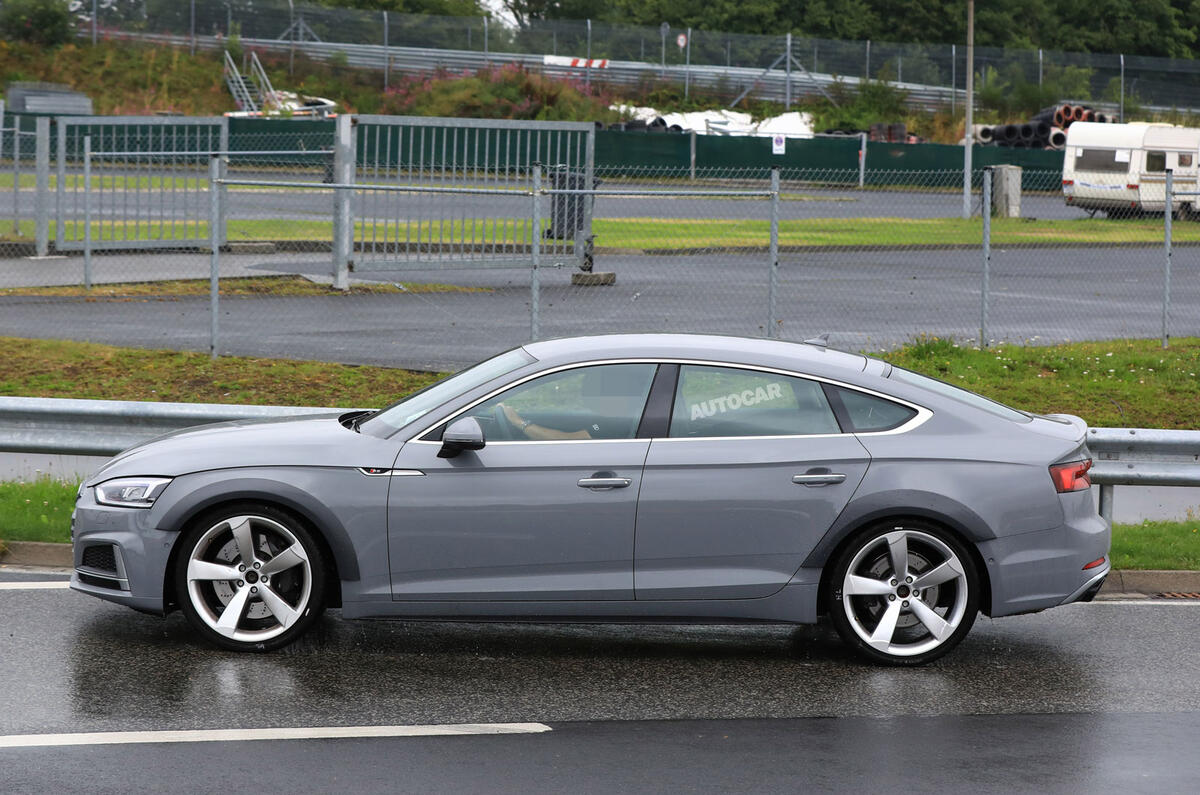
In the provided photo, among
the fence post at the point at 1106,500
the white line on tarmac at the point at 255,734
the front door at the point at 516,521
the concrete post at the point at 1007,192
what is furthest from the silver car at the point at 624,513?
the concrete post at the point at 1007,192

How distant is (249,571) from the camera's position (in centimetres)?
643

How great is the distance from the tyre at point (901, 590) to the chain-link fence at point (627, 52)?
165ft

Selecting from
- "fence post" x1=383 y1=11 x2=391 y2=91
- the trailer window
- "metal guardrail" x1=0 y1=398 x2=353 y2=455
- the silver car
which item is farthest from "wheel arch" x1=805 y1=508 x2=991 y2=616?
"fence post" x1=383 y1=11 x2=391 y2=91

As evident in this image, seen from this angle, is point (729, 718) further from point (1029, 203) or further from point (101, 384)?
point (1029, 203)

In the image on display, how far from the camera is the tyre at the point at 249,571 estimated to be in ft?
21.0

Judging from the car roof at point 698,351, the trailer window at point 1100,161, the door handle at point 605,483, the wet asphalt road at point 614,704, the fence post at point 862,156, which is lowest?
the wet asphalt road at point 614,704

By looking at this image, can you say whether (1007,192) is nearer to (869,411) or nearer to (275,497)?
(869,411)

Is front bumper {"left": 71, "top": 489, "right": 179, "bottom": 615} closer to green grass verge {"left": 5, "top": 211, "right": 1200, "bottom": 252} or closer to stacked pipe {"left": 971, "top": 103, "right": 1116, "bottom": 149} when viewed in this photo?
green grass verge {"left": 5, "top": 211, "right": 1200, "bottom": 252}

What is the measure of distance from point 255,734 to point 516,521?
4.63ft

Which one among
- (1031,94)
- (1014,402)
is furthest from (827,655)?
(1031,94)

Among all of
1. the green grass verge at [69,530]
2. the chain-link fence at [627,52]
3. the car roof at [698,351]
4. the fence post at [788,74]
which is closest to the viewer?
the car roof at [698,351]

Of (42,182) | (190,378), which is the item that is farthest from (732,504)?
(42,182)

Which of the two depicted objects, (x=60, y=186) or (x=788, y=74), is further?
(x=788, y=74)

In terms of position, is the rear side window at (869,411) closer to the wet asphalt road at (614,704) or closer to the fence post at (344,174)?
the wet asphalt road at (614,704)
